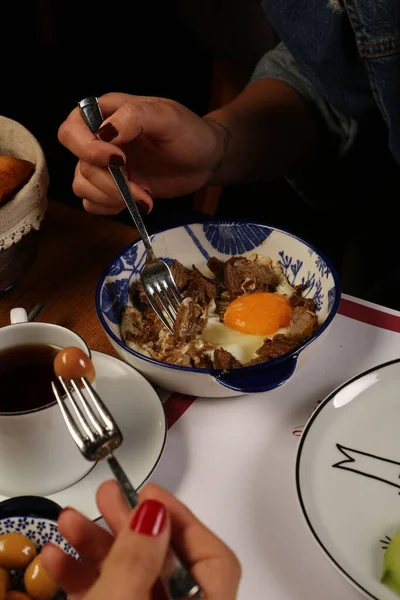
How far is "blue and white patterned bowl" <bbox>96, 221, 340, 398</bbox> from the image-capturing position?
90 centimetres

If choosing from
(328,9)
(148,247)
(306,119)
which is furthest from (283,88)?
(148,247)

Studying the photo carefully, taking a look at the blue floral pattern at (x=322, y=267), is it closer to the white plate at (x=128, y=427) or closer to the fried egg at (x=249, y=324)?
the fried egg at (x=249, y=324)

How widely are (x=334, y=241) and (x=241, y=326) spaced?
1.29 m

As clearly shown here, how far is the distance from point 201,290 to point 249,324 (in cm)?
12

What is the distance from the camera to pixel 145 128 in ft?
3.95

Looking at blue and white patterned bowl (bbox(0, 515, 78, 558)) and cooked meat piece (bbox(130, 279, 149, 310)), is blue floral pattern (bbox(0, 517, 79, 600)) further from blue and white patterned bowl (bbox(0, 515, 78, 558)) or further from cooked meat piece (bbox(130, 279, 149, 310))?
cooked meat piece (bbox(130, 279, 149, 310))

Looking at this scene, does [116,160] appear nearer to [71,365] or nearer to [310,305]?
[310,305]

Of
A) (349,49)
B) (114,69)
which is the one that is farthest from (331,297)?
(114,69)

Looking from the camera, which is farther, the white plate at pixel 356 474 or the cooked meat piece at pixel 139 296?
the cooked meat piece at pixel 139 296

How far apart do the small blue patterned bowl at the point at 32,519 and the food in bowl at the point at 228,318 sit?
1.16 feet

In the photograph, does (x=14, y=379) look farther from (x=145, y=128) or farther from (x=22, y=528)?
(x=145, y=128)

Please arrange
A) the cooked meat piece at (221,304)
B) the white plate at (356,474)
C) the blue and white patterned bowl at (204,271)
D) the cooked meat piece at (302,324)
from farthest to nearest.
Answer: the cooked meat piece at (221,304), the cooked meat piece at (302,324), the blue and white patterned bowl at (204,271), the white plate at (356,474)

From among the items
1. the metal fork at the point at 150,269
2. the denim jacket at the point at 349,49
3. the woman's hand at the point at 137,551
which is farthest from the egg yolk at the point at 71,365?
the denim jacket at the point at 349,49

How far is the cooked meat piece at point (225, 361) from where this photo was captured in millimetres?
955
